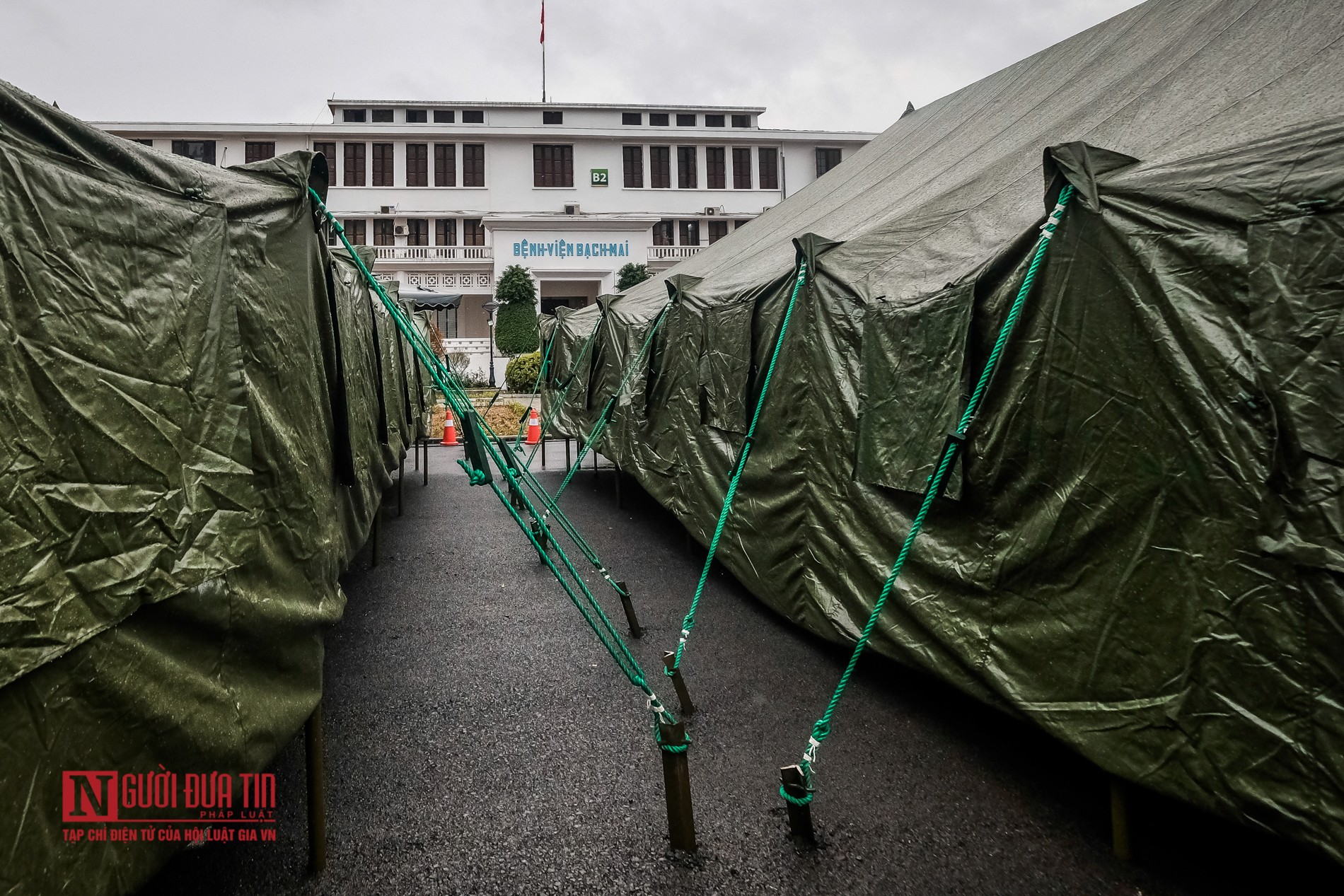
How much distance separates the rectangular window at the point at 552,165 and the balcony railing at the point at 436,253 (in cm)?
520

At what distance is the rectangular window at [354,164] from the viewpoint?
3391 centimetres

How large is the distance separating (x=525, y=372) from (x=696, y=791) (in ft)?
61.9

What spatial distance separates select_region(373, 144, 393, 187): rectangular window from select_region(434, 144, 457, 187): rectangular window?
2.09 meters

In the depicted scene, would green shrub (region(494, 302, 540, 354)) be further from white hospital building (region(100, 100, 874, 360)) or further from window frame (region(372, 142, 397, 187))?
window frame (region(372, 142, 397, 187))

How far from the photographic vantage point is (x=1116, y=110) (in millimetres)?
3506

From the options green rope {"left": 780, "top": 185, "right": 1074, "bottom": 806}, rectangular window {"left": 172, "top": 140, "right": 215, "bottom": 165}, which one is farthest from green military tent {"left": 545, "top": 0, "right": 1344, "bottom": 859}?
rectangular window {"left": 172, "top": 140, "right": 215, "bottom": 165}

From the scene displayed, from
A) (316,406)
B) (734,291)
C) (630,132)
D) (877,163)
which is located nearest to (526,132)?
(630,132)

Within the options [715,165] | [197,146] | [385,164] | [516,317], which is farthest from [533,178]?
[197,146]

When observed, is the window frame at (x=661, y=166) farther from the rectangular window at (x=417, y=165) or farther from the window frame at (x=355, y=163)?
the window frame at (x=355, y=163)

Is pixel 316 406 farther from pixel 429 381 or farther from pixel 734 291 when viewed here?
pixel 429 381

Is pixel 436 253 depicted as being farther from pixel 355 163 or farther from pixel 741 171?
pixel 741 171

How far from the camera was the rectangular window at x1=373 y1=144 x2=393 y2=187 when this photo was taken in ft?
112

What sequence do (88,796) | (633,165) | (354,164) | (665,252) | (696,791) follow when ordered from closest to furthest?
(88,796), (696,791), (665,252), (354,164), (633,165)

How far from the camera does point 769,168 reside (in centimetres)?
3719
